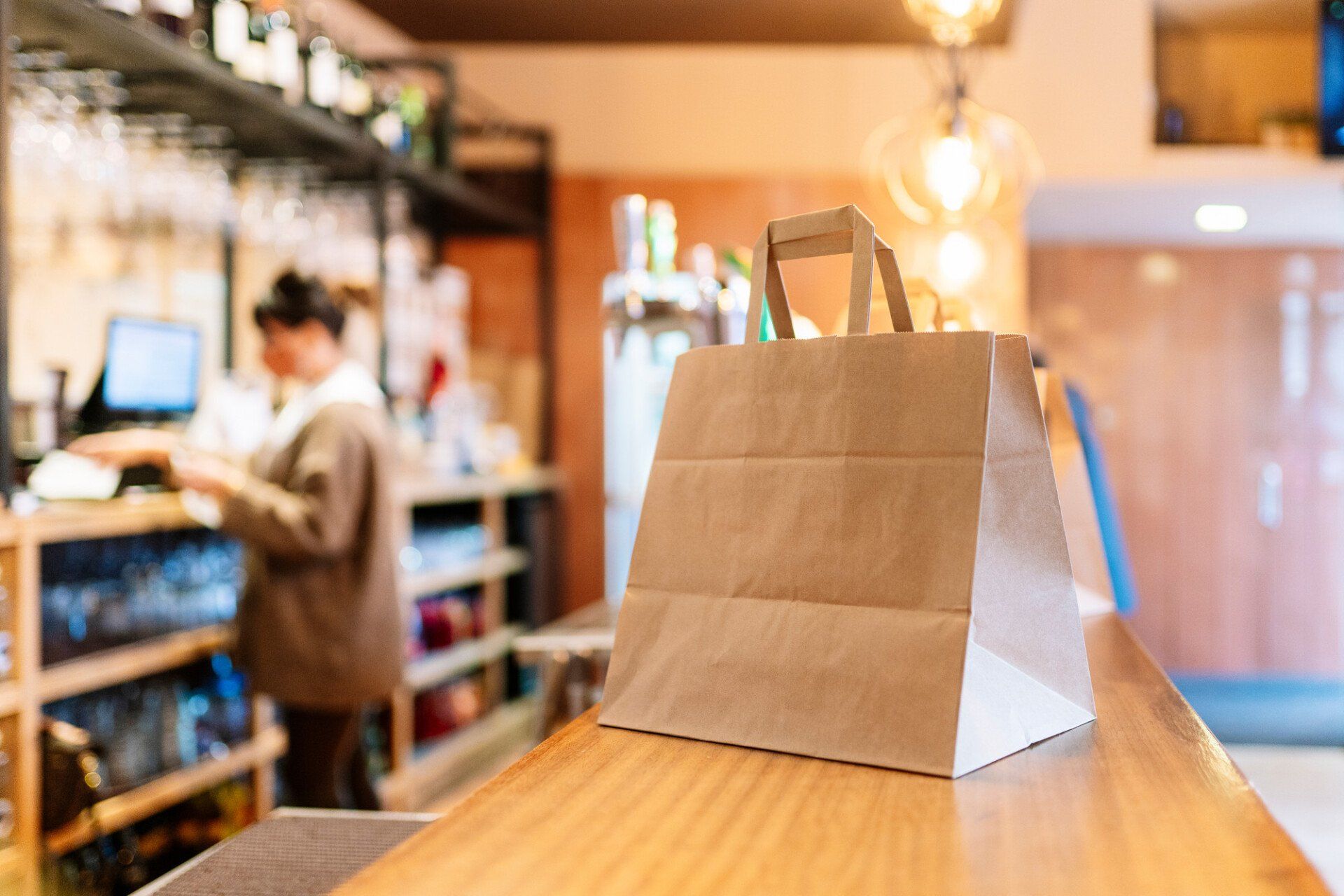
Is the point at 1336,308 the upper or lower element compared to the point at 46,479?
upper

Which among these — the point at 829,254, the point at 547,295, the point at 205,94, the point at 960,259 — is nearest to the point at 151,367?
the point at 205,94

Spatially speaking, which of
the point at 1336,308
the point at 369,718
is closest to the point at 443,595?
the point at 369,718

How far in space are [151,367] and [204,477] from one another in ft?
1.55

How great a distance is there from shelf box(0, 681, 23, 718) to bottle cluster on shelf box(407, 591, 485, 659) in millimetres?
1903

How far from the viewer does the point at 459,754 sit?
413cm

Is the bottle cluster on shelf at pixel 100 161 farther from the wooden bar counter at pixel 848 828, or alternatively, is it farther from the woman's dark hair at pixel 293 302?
the wooden bar counter at pixel 848 828

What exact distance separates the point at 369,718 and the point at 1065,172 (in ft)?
12.0

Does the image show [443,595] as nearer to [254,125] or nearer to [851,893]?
[254,125]

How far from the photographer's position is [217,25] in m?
2.87

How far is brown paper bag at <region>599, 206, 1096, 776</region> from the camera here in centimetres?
73

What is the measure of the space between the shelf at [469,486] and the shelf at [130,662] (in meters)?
0.93

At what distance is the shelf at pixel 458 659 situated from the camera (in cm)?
393

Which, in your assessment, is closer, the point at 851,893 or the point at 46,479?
the point at 851,893

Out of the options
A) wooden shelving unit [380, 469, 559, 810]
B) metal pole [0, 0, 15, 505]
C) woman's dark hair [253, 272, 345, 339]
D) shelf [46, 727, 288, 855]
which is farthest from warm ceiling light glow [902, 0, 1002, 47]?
shelf [46, 727, 288, 855]
